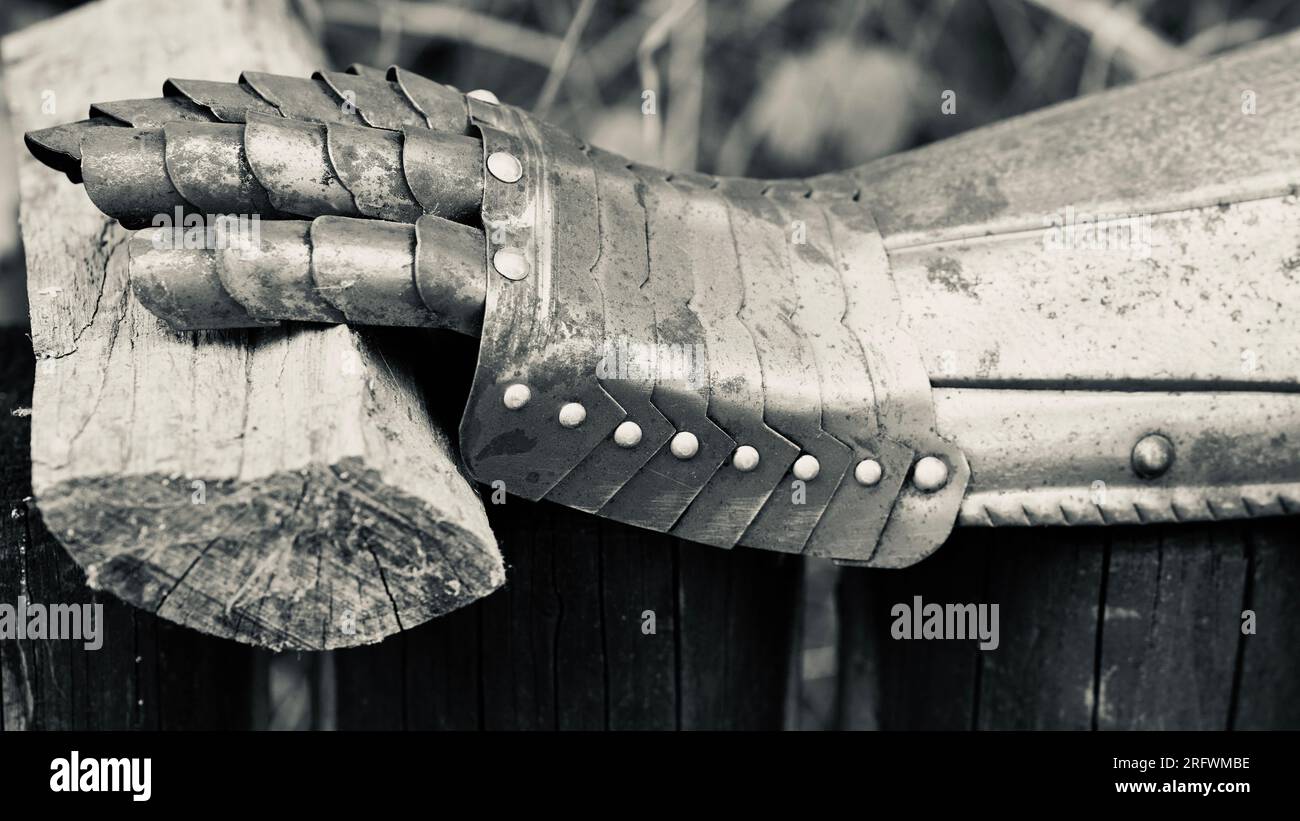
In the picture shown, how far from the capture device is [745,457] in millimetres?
843

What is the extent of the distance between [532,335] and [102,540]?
30cm

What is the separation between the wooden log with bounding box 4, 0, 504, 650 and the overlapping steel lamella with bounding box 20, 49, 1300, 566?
4 centimetres

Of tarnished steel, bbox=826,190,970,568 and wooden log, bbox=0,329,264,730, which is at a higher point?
tarnished steel, bbox=826,190,970,568

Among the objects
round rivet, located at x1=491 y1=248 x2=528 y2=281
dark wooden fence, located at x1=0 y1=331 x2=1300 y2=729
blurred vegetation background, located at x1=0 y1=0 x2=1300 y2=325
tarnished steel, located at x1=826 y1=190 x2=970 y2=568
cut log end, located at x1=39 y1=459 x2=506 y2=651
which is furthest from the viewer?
blurred vegetation background, located at x1=0 y1=0 x2=1300 y2=325

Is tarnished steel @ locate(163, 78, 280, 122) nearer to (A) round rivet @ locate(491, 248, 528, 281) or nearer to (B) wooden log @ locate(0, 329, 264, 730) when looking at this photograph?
(A) round rivet @ locate(491, 248, 528, 281)

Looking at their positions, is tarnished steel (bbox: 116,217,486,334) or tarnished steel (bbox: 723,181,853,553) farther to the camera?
tarnished steel (bbox: 723,181,853,553)

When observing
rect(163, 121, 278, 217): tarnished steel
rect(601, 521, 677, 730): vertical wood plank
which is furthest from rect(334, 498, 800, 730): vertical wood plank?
rect(163, 121, 278, 217): tarnished steel

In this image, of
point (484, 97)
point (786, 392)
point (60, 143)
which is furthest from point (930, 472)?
point (60, 143)

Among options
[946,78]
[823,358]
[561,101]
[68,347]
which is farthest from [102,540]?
[946,78]

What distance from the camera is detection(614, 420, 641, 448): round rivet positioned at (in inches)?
31.8

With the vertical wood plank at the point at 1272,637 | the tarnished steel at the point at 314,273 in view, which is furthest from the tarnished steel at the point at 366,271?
the vertical wood plank at the point at 1272,637

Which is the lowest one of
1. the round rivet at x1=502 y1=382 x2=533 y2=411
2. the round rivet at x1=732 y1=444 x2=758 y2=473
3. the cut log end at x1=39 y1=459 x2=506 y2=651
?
the cut log end at x1=39 y1=459 x2=506 y2=651

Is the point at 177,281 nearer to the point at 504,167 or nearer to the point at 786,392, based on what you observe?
the point at 504,167
